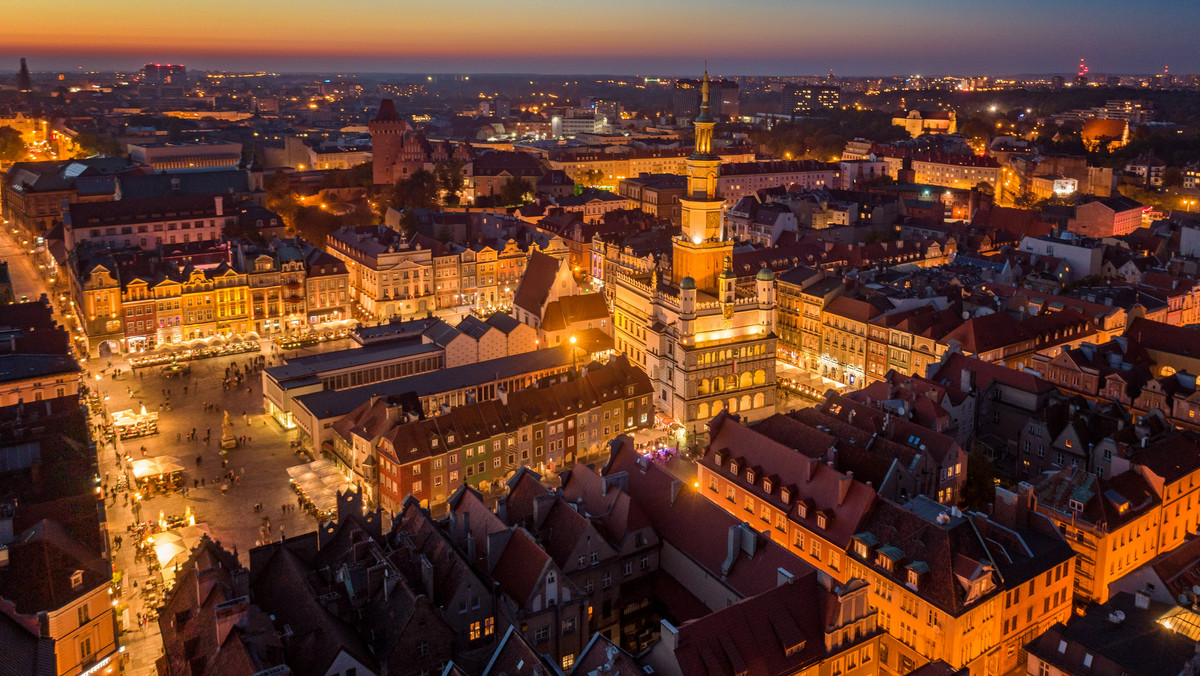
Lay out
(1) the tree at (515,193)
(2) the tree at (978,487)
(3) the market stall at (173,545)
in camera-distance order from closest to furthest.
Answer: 1. (3) the market stall at (173,545)
2. (2) the tree at (978,487)
3. (1) the tree at (515,193)

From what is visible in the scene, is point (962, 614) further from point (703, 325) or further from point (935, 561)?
point (703, 325)

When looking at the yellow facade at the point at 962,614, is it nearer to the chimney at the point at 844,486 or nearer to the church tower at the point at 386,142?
the chimney at the point at 844,486

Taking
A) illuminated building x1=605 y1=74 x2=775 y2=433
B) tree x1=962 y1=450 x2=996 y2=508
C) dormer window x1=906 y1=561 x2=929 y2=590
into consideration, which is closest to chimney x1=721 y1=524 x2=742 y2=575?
dormer window x1=906 y1=561 x2=929 y2=590

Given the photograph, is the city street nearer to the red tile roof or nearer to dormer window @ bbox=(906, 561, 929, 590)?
the red tile roof

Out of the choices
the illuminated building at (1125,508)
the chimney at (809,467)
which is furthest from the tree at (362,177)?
the illuminated building at (1125,508)

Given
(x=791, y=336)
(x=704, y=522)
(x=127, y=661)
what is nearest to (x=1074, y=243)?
(x=791, y=336)
